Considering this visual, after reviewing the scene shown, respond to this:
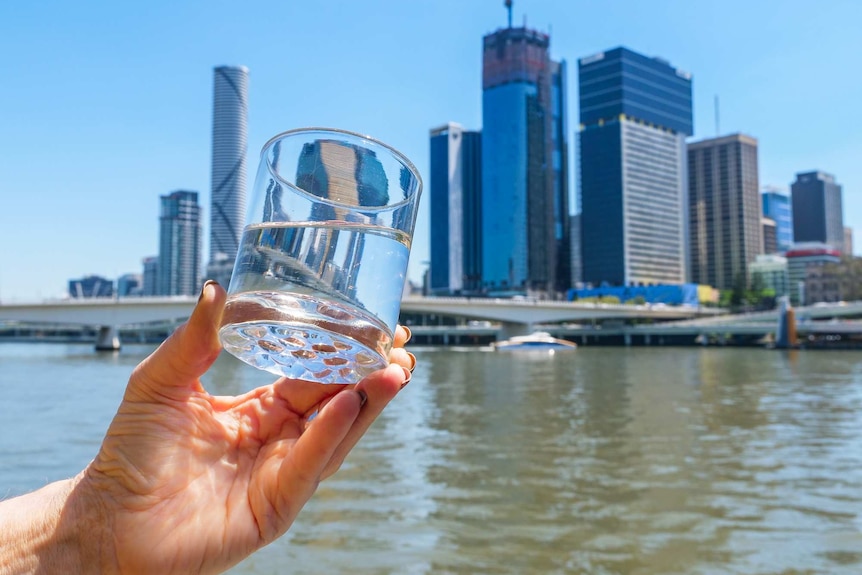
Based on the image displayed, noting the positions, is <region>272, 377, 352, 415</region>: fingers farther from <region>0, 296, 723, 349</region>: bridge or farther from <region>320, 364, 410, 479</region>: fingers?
<region>0, 296, 723, 349</region>: bridge

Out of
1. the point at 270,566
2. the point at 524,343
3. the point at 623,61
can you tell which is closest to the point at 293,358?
the point at 270,566

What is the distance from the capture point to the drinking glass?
59.5 inches

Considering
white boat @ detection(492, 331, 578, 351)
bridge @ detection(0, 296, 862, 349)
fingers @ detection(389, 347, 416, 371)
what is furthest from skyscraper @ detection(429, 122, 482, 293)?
fingers @ detection(389, 347, 416, 371)

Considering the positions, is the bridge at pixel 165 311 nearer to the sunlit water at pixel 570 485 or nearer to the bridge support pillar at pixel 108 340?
the bridge support pillar at pixel 108 340

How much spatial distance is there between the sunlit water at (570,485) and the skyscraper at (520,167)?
123357 mm

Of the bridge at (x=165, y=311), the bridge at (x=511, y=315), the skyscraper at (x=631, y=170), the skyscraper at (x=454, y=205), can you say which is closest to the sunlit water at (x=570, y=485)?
the bridge at (x=165, y=311)

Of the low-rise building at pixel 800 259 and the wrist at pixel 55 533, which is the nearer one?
the wrist at pixel 55 533

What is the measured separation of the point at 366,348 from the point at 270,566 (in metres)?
5.17

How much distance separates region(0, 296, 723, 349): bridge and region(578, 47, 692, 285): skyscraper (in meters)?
66.3

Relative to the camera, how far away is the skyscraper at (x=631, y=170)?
462ft

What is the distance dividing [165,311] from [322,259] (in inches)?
2144

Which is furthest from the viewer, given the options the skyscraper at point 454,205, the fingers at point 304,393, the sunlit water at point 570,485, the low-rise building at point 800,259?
the skyscraper at point 454,205

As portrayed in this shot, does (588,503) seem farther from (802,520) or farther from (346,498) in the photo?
(346,498)

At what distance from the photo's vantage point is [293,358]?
160 centimetres
